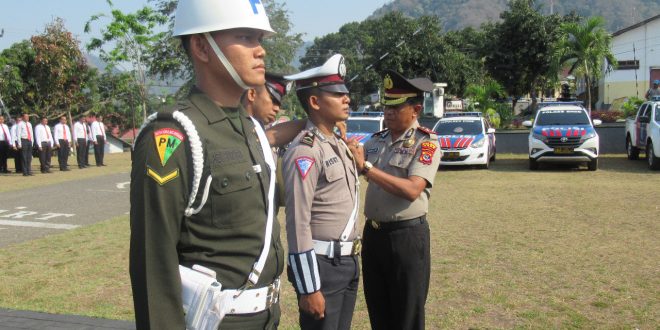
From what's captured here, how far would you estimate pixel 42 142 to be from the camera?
2042cm

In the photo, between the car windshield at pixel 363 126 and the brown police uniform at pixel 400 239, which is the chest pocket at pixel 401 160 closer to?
the brown police uniform at pixel 400 239

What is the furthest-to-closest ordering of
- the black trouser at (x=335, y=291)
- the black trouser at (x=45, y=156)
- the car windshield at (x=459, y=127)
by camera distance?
1. the black trouser at (x=45, y=156)
2. the car windshield at (x=459, y=127)
3. the black trouser at (x=335, y=291)

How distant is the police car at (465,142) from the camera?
17.8m

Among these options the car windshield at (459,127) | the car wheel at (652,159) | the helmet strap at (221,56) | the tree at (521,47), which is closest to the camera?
the helmet strap at (221,56)

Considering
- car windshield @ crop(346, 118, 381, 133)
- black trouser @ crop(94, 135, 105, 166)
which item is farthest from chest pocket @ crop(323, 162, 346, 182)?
black trouser @ crop(94, 135, 105, 166)

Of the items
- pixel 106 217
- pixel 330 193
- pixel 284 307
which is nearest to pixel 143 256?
pixel 330 193

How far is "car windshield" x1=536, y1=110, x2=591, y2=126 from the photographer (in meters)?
17.3

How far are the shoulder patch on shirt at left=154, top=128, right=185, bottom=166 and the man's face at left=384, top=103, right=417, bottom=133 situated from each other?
2.29m

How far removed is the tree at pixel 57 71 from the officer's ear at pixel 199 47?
27.8m

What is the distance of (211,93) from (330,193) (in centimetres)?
122

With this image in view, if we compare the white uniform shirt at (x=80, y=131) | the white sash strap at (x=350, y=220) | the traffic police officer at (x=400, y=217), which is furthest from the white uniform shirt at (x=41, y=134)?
the white sash strap at (x=350, y=220)

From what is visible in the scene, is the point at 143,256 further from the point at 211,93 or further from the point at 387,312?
the point at 387,312

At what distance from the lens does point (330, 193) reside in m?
3.32

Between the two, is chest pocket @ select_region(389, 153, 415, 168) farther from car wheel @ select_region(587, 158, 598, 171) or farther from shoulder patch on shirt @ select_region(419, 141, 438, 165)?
car wheel @ select_region(587, 158, 598, 171)
